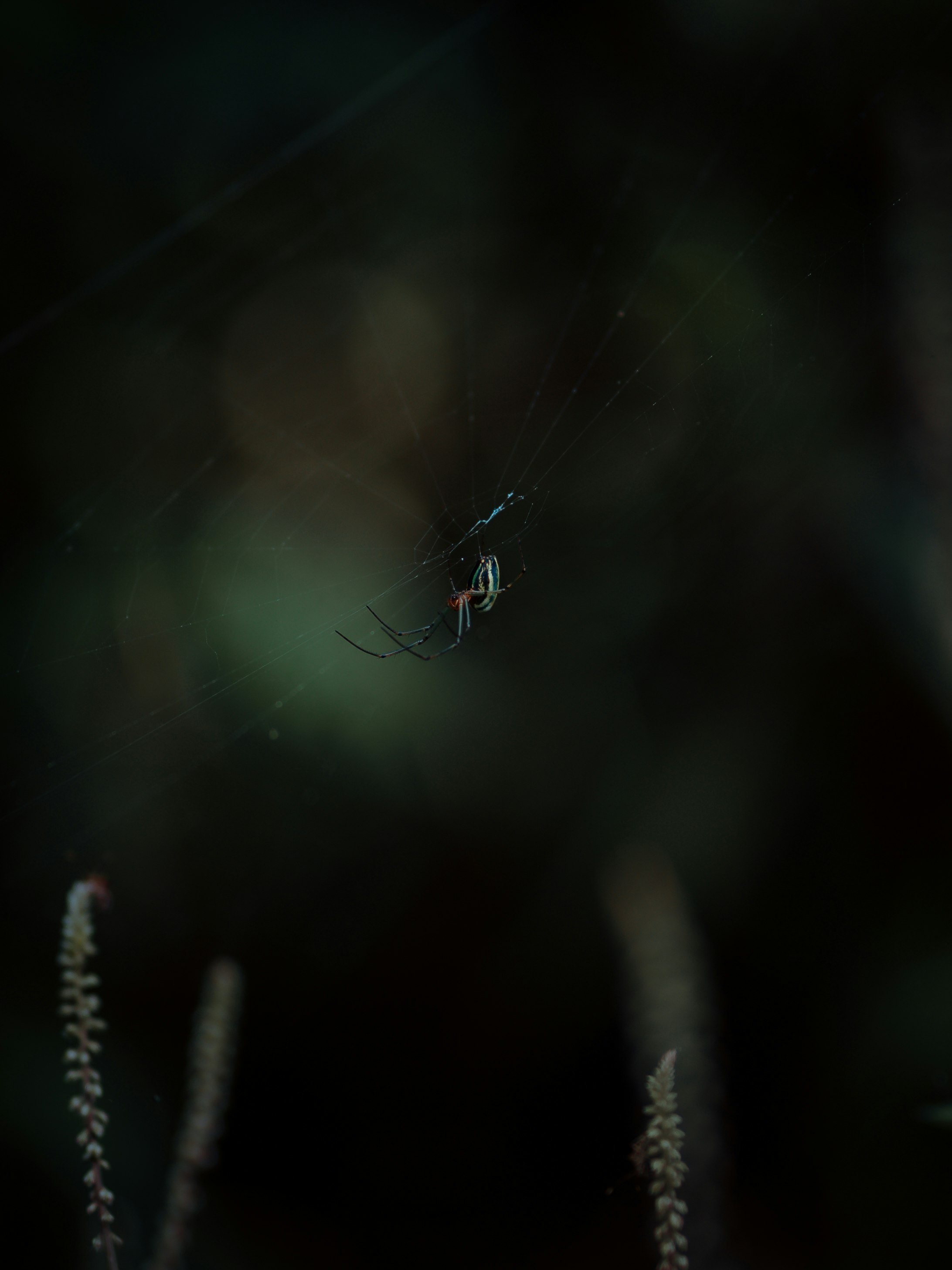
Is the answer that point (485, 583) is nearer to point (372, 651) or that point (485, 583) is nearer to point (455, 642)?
point (455, 642)

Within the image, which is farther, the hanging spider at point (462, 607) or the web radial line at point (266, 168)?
the hanging spider at point (462, 607)

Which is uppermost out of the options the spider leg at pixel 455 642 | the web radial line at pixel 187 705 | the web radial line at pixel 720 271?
the web radial line at pixel 720 271

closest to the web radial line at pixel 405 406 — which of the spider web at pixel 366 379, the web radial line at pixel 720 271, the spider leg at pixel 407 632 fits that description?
the spider web at pixel 366 379

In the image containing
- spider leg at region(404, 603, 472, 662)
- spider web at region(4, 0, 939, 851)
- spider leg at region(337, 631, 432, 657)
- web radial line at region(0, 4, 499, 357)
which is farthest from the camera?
spider leg at region(404, 603, 472, 662)

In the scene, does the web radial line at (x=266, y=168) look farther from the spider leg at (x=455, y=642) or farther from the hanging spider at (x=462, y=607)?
the spider leg at (x=455, y=642)

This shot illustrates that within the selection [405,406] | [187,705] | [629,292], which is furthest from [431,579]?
[629,292]

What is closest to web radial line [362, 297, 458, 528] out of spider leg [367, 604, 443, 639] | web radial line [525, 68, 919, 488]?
spider leg [367, 604, 443, 639]

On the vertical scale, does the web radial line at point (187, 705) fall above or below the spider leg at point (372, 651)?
below

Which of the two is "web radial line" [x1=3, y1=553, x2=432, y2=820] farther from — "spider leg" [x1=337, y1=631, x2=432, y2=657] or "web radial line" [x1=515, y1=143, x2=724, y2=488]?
"web radial line" [x1=515, y1=143, x2=724, y2=488]
